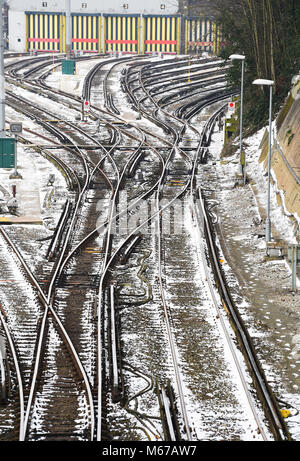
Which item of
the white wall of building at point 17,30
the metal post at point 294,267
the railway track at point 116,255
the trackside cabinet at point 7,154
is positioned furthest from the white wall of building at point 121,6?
the metal post at point 294,267

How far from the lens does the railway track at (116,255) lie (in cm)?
1664

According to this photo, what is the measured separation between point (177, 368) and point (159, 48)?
77.6 m

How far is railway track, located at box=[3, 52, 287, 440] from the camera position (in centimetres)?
1664

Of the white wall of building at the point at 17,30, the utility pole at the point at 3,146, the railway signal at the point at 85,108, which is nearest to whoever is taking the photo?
the utility pole at the point at 3,146

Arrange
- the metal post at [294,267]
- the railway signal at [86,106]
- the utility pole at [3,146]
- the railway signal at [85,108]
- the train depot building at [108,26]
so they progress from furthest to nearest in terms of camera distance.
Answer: the train depot building at [108,26]
the railway signal at [86,106]
the railway signal at [85,108]
the utility pole at [3,146]
the metal post at [294,267]

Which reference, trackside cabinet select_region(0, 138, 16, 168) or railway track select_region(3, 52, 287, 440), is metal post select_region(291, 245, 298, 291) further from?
trackside cabinet select_region(0, 138, 16, 168)

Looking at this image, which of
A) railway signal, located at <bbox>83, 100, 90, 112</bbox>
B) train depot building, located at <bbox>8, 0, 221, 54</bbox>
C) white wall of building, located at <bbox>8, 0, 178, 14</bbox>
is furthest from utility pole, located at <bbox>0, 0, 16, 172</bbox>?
white wall of building, located at <bbox>8, 0, 178, 14</bbox>

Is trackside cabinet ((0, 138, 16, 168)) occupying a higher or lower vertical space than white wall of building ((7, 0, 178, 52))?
lower

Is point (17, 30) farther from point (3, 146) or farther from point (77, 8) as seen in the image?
point (3, 146)

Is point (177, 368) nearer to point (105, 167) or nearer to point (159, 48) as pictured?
point (105, 167)

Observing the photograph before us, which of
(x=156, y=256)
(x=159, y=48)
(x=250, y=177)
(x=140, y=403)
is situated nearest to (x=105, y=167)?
(x=250, y=177)

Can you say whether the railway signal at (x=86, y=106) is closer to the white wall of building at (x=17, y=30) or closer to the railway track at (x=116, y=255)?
the railway track at (x=116, y=255)

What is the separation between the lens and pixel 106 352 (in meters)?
19.4

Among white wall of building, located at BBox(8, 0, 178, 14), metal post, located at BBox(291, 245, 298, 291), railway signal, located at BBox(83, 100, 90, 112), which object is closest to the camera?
metal post, located at BBox(291, 245, 298, 291)
